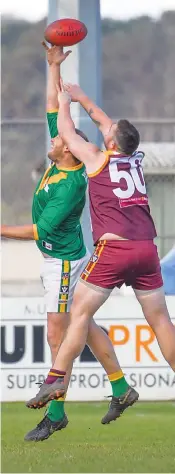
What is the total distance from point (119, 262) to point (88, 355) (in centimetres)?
344

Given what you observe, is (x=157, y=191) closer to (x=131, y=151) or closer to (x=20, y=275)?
(x=20, y=275)

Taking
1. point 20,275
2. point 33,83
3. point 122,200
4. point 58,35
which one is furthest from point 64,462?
point 33,83

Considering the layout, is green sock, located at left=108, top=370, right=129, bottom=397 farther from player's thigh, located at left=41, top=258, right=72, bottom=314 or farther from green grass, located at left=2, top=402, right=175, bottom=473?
player's thigh, located at left=41, top=258, right=72, bottom=314

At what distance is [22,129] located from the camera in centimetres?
1725

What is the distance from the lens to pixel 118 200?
324 inches

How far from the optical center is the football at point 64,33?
890 cm

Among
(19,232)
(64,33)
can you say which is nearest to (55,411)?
(19,232)

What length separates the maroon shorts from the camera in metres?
8.23

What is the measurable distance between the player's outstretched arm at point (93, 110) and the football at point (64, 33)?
0.31 metres

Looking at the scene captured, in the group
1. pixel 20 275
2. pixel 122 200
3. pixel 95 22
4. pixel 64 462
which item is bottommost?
pixel 20 275

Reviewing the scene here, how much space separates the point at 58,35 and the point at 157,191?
698cm

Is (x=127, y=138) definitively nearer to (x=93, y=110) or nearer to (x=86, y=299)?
(x=93, y=110)

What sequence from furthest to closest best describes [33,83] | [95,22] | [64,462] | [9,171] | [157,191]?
[33,83], [9,171], [157,191], [95,22], [64,462]

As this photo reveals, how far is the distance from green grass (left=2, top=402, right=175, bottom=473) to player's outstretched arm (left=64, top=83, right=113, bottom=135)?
201cm
